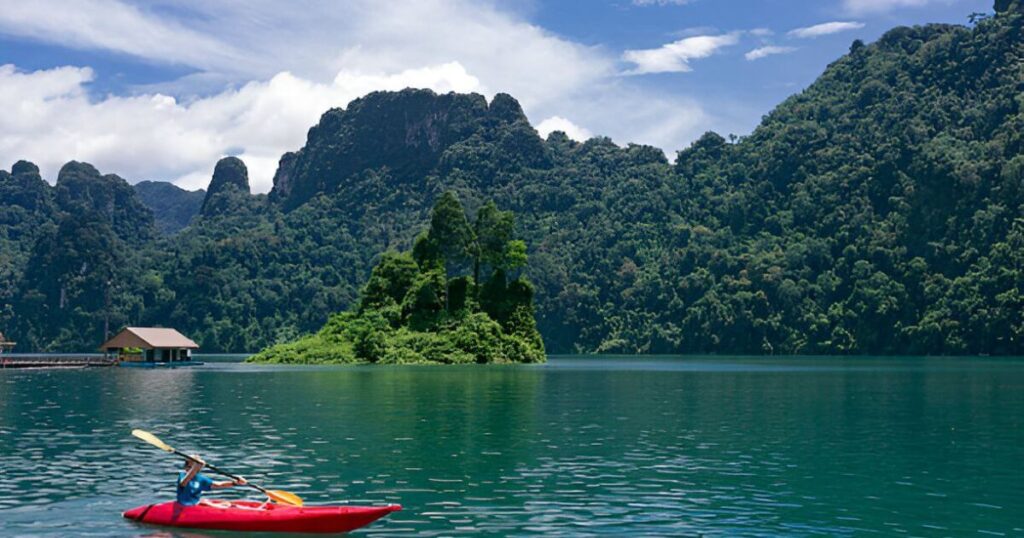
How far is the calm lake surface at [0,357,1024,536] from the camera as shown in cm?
2698

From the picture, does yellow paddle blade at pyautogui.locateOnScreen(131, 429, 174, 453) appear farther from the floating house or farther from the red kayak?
the floating house

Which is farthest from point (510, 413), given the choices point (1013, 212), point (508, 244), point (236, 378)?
point (1013, 212)

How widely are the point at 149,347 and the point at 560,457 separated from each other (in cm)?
11032

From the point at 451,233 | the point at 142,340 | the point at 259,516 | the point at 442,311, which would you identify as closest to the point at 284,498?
the point at 259,516

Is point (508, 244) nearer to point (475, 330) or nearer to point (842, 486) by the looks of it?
point (475, 330)

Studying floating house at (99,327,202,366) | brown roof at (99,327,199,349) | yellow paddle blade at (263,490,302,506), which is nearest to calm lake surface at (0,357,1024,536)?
yellow paddle blade at (263,490,302,506)

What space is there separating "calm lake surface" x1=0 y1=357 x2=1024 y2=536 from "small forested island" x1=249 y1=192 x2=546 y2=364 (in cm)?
6642

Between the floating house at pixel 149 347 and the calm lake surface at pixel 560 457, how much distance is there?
213 feet

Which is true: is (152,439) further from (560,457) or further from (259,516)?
(560,457)

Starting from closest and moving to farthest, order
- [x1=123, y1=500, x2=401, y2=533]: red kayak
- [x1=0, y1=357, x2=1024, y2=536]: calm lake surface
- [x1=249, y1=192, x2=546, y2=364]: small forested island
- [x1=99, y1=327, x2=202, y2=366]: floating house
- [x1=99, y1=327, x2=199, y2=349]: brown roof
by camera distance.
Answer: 1. [x1=123, y1=500, x2=401, y2=533]: red kayak
2. [x1=0, y1=357, x2=1024, y2=536]: calm lake surface
3. [x1=99, y1=327, x2=199, y2=349]: brown roof
4. [x1=99, y1=327, x2=202, y2=366]: floating house
5. [x1=249, y1=192, x2=546, y2=364]: small forested island

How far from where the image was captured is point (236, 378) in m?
97.8

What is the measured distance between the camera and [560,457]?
38.1 m

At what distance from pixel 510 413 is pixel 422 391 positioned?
1952 centimetres

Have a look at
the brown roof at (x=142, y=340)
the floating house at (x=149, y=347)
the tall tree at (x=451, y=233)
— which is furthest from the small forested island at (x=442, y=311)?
the brown roof at (x=142, y=340)
